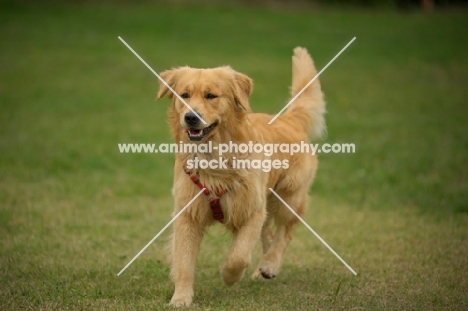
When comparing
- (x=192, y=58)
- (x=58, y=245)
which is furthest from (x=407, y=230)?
(x=192, y=58)

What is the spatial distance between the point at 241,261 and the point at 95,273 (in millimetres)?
1515

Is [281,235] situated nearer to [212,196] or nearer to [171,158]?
[212,196]

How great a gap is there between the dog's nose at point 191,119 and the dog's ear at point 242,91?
0.48 metres

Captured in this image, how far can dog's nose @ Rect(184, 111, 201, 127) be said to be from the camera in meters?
5.32

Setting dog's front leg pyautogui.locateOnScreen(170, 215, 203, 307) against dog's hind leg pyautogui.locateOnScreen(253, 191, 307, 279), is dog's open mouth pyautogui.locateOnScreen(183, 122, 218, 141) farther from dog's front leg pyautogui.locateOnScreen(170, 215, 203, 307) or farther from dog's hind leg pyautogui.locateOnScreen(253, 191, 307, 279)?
dog's hind leg pyautogui.locateOnScreen(253, 191, 307, 279)

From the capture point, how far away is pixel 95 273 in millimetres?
6293

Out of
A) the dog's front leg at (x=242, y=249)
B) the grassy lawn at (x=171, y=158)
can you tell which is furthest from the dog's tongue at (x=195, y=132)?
the grassy lawn at (x=171, y=158)

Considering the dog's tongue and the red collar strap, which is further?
the red collar strap

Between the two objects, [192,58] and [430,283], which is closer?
[430,283]

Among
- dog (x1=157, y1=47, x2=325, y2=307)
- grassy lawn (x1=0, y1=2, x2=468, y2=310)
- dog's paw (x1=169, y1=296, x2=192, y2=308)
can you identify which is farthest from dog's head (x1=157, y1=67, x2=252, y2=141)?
dog's paw (x1=169, y1=296, x2=192, y2=308)

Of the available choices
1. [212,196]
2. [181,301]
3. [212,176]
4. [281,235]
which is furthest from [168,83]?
[281,235]

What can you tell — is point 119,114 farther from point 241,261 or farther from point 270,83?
point 241,261

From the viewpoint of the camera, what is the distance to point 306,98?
7355mm

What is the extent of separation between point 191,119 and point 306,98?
2302 millimetres
